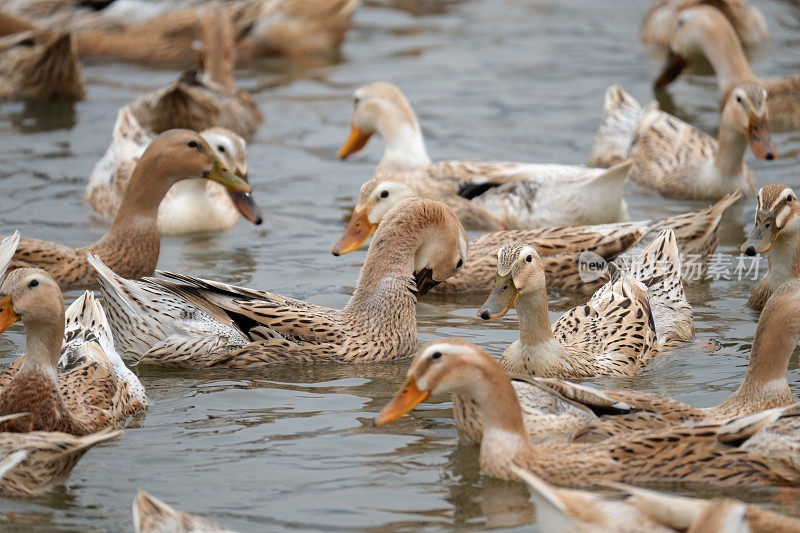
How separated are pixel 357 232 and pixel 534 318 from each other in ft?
7.16

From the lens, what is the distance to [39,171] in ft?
40.6

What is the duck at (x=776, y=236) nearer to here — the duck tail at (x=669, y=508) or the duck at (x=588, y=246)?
the duck at (x=588, y=246)

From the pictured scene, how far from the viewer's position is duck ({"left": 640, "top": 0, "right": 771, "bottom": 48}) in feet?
53.6

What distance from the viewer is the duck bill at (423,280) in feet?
27.5

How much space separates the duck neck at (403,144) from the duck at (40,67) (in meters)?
A: 4.40

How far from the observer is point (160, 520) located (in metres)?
5.12

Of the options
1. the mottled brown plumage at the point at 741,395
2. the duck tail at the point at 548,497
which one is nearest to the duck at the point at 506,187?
the mottled brown plumage at the point at 741,395

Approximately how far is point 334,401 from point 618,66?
9.70m

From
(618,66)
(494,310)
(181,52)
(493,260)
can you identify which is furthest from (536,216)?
(181,52)

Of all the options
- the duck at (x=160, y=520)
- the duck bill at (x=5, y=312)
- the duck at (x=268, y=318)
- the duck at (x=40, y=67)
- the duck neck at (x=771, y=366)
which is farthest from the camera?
the duck at (x=40, y=67)

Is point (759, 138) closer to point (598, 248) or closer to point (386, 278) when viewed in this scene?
point (598, 248)

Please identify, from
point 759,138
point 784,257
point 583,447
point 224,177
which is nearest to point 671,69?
point 759,138

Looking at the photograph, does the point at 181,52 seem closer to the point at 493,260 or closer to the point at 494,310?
the point at 493,260

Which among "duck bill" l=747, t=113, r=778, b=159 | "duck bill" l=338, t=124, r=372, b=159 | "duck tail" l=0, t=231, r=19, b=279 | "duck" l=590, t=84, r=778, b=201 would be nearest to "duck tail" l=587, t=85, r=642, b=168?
"duck" l=590, t=84, r=778, b=201
